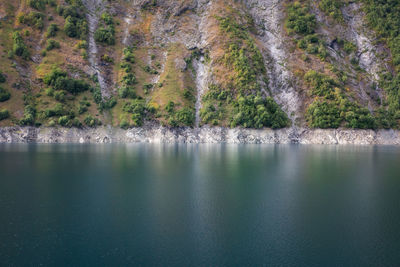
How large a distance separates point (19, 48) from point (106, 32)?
38.4m

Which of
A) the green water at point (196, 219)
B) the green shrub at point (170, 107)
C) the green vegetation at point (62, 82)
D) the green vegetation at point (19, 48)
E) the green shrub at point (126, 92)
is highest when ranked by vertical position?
the green vegetation at point (19, 48)

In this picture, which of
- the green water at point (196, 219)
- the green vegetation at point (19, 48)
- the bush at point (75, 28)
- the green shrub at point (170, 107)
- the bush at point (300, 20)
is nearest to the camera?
the green water at point (196, 219)

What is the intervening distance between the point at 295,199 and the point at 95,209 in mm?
18809

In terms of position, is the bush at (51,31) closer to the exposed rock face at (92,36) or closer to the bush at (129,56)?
the exposed rock face at (92,36)

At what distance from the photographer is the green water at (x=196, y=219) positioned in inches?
720

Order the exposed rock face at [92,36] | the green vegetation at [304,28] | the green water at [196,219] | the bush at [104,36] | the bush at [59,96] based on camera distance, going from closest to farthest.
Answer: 1. the green water at [196,219]
2. the bush at [59,96]
3. the exposed rock face at [92,36]
4. the green vegetation at [304,28]
5. the bush at [104,36]

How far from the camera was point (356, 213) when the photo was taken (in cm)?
2678

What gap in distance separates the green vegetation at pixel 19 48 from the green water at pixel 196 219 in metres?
96.8

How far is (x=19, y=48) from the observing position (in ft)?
402

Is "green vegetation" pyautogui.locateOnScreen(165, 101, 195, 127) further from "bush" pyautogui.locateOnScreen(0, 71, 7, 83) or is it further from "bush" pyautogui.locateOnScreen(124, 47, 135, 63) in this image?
"bush" pyautogui.locateOnScreen(0, 71, 7, 83)

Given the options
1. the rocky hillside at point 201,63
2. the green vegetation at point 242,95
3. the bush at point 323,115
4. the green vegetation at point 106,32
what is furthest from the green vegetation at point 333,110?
the green vegetation at point 106,32

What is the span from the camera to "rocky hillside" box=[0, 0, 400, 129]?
117 m

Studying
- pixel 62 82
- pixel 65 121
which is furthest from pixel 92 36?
pixel 65 121

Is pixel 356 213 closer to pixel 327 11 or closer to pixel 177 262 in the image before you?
pixel 177 262
